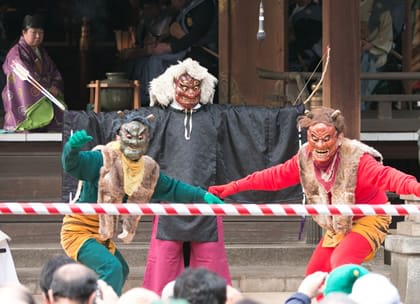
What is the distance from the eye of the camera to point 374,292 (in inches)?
199

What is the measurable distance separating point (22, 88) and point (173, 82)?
3277 mm

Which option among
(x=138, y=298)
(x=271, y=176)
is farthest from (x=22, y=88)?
(x=138, y=298)

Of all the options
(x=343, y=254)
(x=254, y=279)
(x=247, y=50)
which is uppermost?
(x=247, y=50)

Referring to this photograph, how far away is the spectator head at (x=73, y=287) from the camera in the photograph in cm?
496

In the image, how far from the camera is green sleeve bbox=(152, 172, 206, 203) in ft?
27.3

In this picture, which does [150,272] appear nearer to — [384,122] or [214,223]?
[214,223]

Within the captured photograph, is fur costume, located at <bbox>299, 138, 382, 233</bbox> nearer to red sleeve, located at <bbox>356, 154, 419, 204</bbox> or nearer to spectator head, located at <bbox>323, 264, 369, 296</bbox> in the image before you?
red sleeve, located at <bbox>356, 154, 419, 204</bbox>

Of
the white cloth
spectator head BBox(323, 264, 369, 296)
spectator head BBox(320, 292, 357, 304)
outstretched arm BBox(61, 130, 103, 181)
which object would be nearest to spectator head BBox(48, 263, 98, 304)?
spectator head BBox(320, 292, 357, 304)

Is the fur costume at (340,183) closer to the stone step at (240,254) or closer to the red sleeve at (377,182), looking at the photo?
the red sleeve at (377,182)

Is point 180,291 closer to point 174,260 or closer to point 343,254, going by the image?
point 343,254

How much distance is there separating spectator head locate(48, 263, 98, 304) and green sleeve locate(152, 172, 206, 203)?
3.27m

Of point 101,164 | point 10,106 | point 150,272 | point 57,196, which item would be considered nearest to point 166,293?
point 101,164

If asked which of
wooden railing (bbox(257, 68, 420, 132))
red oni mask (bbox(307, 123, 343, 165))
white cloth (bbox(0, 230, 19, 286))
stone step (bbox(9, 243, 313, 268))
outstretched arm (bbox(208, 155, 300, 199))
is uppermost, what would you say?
wooden railing (bbox(257, 68, 420, 132))

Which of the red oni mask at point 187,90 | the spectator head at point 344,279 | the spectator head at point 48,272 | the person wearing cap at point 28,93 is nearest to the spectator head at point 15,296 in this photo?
the spectator head at point 48,272
